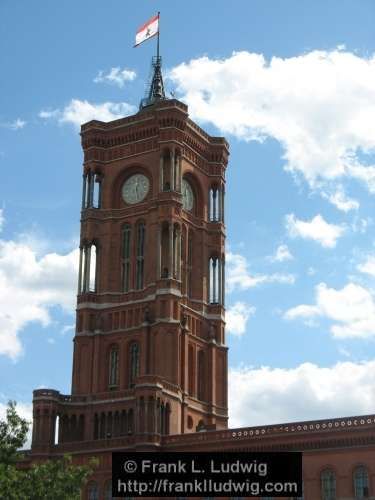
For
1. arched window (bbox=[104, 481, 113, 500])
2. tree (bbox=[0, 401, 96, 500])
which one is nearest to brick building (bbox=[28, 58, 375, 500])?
arched window (bbox=[104, 481, 113, 500])

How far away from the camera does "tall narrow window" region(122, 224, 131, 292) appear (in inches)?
3959

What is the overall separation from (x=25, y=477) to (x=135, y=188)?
5099 centimetres

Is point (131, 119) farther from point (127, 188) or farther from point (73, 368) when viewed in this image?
point (73, 368)

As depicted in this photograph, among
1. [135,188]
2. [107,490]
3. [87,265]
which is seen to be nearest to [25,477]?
[107,490]

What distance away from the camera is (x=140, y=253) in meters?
101

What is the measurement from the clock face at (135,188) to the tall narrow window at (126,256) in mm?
3249

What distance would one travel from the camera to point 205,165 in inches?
4252

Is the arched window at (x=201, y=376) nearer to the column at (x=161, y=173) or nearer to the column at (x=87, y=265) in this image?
the column at (x=87, y=265)

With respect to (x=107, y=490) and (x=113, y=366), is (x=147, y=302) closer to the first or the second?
(x=113, y=366)

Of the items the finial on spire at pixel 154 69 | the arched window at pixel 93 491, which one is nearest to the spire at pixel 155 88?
the finial on spire at pixel 154 69

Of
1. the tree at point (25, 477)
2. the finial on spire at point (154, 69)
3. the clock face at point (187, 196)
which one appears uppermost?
the finial on spire at point (154, 69)

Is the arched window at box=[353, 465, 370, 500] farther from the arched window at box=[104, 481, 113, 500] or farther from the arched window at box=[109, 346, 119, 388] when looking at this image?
the arched window at box=[109, 346, 119, 388]

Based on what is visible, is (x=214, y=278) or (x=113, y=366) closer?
(x=113, y=366)

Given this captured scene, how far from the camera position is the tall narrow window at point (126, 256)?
100562 mm
